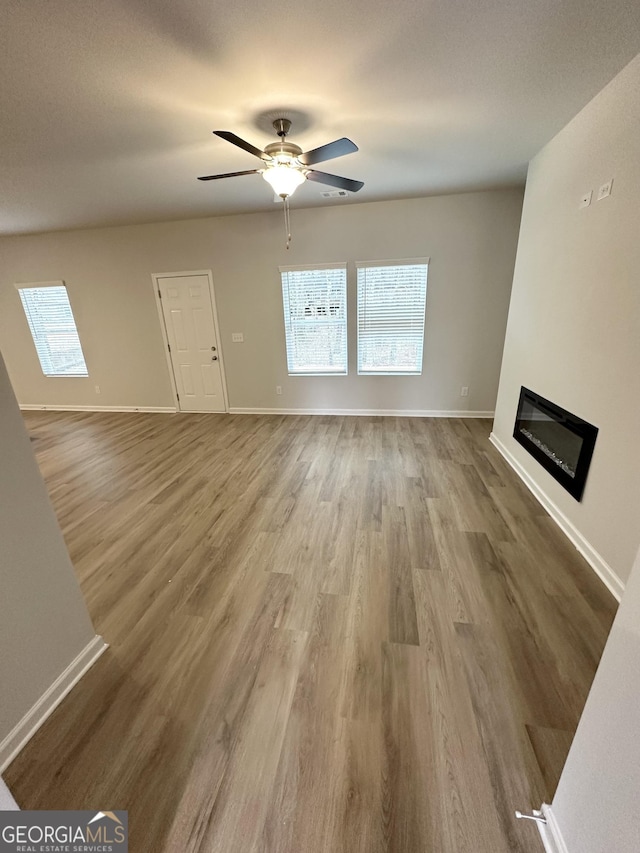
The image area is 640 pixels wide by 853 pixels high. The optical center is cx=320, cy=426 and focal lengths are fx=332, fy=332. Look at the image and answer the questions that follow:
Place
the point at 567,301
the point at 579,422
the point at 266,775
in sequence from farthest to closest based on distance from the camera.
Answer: the point at 567,301 → the point at 579,422 → the point at 266,775

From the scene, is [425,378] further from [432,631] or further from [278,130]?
[432,631]

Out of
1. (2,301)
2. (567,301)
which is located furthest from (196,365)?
(567,301)

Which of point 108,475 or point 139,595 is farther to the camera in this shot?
point 108,475

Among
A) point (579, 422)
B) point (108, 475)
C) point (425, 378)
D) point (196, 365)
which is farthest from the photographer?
point (196, 365)

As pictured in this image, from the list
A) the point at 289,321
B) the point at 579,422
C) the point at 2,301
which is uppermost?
the point at 2,301

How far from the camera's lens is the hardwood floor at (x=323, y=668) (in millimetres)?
1073

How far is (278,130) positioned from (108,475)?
11.2ft

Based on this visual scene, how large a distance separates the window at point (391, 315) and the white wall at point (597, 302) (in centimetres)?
159

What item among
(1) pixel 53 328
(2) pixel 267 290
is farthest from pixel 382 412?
(1) pixel 53 328

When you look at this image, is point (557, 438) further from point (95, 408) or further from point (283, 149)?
point (95, 408)

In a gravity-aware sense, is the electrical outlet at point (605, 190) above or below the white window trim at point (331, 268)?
above

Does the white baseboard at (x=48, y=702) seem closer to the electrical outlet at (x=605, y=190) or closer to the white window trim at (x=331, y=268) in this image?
the electrical outlet at (x=605, y=190)

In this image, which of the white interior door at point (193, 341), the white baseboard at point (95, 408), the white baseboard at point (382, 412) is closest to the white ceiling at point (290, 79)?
the white interior door at point (193, 341)

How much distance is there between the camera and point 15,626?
4.09 ft
